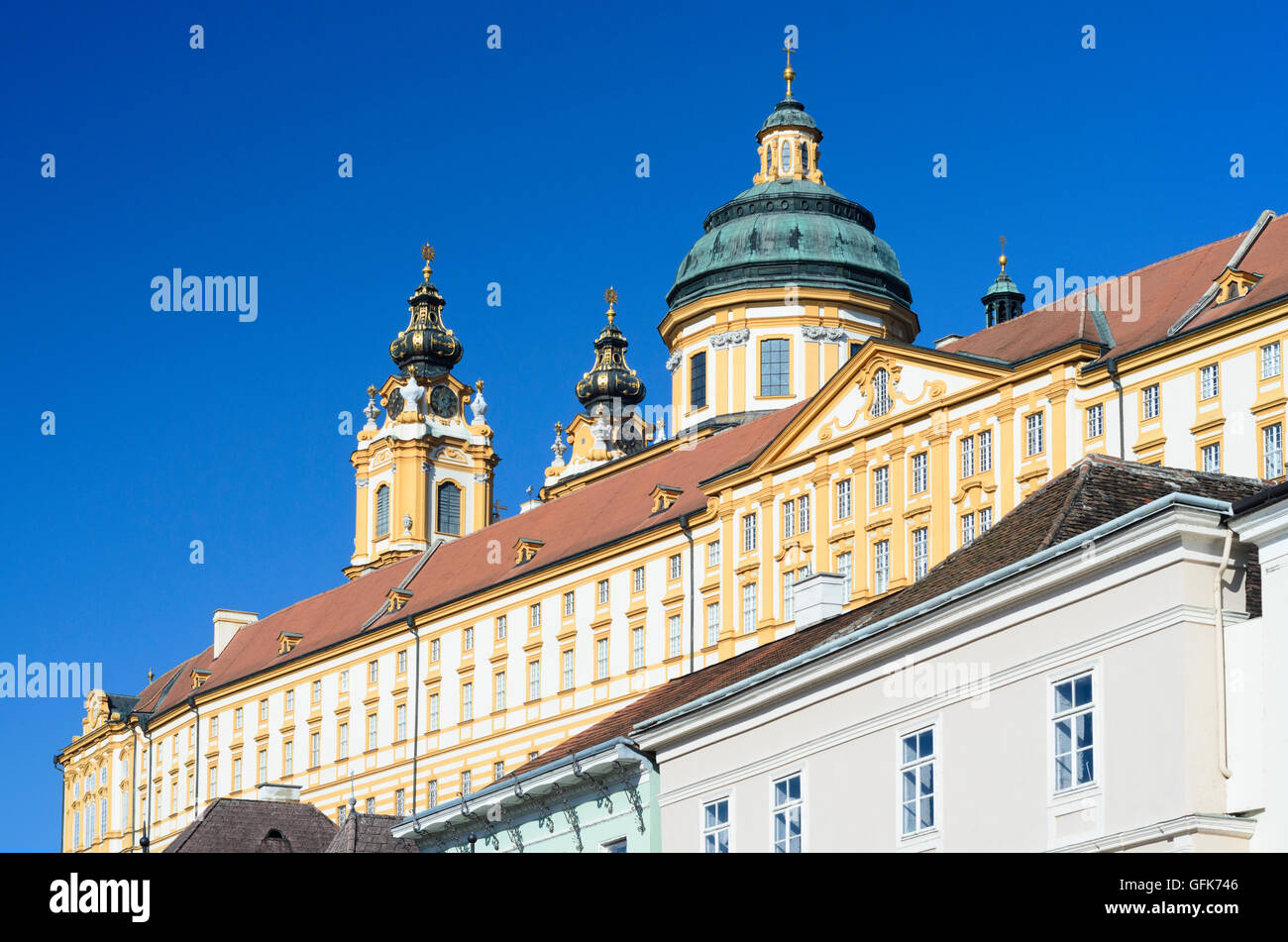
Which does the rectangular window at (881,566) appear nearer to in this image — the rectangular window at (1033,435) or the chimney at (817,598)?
the rectangular window at (1033,435)

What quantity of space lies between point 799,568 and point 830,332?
26.2 metres

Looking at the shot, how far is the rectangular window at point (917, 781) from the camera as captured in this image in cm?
3020

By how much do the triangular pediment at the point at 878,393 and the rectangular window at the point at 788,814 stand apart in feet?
120

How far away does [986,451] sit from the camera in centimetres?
6888

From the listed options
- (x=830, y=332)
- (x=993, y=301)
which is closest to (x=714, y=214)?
(x=830, y=332)

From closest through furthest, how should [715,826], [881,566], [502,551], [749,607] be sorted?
[715,826], [881,566], [749,607], [502,551]

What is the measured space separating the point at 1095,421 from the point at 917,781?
36.5 metres

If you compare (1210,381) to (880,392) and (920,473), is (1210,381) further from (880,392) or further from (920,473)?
(880,392)

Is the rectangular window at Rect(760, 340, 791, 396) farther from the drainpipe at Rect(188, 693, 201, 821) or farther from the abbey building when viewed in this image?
the drainpipe at Rect(188, 693, 201, 821)

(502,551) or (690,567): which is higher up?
(502,551)

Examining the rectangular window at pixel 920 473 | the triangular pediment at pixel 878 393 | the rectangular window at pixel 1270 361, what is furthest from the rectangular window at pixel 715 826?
the rectangular window at pixel 920 473

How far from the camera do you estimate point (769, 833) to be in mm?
33031

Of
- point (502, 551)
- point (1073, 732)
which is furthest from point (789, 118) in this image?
point (1073, 732)
